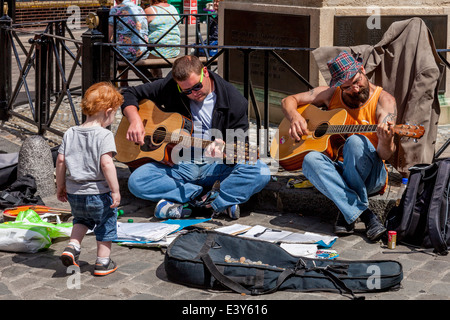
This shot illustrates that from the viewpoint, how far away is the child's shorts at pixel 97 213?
166 inches

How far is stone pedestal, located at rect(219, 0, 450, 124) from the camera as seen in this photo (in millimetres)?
7195

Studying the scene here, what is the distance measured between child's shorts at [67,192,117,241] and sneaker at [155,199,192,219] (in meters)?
0.97

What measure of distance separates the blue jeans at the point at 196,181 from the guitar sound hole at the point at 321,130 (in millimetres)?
451

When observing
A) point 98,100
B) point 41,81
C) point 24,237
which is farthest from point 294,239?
point 41,81

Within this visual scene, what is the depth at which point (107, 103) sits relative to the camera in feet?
13.8

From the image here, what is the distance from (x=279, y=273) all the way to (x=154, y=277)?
74 centimetres

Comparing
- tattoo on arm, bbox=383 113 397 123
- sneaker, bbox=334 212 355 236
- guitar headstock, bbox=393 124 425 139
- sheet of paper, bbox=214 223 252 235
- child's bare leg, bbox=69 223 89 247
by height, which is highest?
tattoo on arm, bbox=383 113 397 123

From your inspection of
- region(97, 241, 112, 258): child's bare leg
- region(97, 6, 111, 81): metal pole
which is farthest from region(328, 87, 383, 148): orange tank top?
region(97, 6, 111, 81): metal pole

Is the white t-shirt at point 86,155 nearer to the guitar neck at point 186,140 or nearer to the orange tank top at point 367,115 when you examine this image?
the guitar neck at point 186,140

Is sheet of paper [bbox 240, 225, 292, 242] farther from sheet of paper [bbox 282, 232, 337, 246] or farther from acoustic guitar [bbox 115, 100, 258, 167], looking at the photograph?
acoustic guitar [bbox 115, 100, 258, 167]

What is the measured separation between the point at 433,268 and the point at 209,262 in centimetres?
137

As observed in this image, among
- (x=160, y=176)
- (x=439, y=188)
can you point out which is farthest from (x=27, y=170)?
(x=439, y=188)

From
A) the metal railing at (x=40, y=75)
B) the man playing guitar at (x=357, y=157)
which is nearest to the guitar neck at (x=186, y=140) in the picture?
the man playing guitar at (x=357, y=157)

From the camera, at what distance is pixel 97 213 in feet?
13.9
